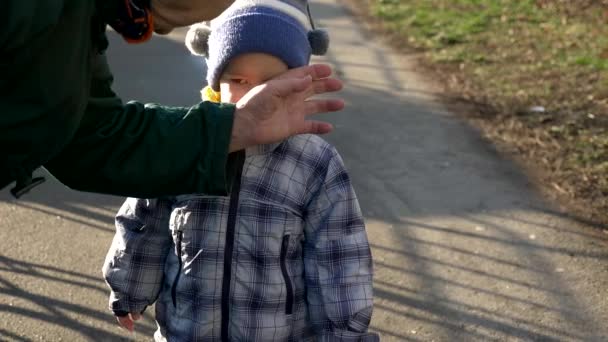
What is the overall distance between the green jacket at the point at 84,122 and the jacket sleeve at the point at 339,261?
0.55 m

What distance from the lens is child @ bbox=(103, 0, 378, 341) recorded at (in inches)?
102

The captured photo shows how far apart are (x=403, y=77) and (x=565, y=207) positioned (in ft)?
8.77

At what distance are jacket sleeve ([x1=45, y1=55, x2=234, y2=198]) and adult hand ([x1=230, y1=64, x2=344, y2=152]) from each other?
0.16 ft

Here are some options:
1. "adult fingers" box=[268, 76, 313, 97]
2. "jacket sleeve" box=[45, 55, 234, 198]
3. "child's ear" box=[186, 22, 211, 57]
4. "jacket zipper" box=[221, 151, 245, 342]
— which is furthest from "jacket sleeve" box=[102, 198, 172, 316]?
"adult fingers" box=[268, 76, 313, 97]

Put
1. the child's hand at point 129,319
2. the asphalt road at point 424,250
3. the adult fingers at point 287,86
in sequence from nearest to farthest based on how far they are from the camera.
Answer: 1. the adult fingers at point 287,86
2. the child's hand at point 129,319
3. the asphalt road at point 424,250

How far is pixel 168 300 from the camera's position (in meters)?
2.77

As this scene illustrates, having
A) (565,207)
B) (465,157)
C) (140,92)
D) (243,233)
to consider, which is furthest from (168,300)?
(140,92)

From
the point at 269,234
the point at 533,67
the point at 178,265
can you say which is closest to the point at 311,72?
the point at 269,234

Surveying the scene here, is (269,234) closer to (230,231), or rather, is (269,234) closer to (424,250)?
(230,231)

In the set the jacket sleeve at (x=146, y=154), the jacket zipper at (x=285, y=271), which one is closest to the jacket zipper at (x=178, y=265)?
the jacket zipper at (x=285, y=271)

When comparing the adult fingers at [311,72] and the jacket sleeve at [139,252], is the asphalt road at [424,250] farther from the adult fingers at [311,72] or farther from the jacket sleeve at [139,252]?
the adult fingers at [311,72]

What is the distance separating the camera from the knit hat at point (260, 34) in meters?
2.57

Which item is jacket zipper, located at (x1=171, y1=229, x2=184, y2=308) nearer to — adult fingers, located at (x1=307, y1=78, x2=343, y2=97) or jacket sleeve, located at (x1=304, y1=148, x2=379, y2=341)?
jacket sleeve, located at (x1=304, y1=148, x2=379, y2=341)

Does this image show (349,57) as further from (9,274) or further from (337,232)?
(337,232)
